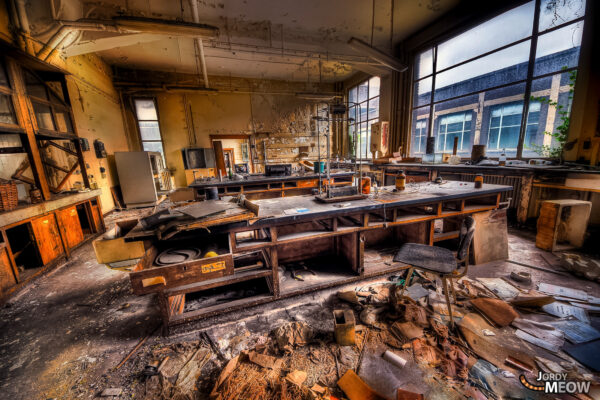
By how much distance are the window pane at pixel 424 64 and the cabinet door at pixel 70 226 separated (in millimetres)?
9527

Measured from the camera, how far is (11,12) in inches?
140

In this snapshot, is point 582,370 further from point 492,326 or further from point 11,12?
point 11,12

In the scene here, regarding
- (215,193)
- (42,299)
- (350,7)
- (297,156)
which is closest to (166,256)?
(215,193)

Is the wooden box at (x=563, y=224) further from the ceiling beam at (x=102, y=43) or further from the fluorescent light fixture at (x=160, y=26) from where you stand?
the ceiling beam at (x=102, y=43)

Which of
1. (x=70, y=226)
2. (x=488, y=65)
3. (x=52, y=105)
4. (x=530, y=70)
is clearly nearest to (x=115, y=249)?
(x=70, y=226)

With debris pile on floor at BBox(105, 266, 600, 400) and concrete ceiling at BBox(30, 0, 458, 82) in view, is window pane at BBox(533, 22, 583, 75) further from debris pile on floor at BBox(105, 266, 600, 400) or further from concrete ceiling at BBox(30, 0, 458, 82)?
debris pile on floor at BBox(105, 266, 600, 400)

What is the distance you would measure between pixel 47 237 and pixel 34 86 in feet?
9.98

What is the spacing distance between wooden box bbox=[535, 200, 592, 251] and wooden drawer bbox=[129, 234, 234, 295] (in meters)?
4.36

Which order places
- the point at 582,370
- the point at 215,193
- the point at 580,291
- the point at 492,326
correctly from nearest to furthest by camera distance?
the point at 582,370 < the point at 492,326 < the point at 580,291 < the point at 215,193

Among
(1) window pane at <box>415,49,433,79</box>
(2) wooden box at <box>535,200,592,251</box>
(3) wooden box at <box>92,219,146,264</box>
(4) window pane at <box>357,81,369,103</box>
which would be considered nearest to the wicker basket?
(3) wooden box at <box>92,219,146,264</box>

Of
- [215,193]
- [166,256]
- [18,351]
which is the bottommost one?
[18,351]

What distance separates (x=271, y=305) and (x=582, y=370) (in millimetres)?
2359

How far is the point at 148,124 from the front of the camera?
28.7 ft

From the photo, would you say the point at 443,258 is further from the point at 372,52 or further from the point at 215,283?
the point at 372,52
